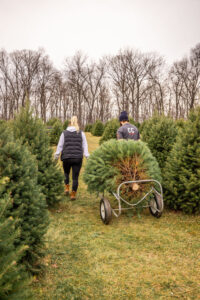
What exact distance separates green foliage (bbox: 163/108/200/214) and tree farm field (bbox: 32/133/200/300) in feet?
1.07

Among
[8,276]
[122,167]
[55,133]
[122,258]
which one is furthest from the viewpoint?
[55,133]

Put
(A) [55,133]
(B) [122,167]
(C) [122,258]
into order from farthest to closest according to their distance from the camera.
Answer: (A) [55,133], (B) [122,167], (C) [122,258]

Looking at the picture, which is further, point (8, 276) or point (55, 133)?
point (55, 133)

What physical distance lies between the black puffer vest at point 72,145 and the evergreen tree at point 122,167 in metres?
1.06

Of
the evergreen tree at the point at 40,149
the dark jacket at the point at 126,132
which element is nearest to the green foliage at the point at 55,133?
the dark jacket at the point at 126,132

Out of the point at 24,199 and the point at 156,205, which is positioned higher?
the point at 24,199

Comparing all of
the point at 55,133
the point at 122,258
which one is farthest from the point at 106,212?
the point at 55,133

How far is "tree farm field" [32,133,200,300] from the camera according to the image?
2820 mm

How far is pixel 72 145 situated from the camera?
20.2ft

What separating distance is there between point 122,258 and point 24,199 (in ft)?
6.12

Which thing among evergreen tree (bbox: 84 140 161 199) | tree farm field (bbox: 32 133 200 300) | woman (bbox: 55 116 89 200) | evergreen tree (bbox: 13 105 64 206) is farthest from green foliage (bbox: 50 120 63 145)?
evergreen tree (bbox: 84 140 161 199)

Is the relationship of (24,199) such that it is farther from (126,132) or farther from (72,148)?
(126,132)

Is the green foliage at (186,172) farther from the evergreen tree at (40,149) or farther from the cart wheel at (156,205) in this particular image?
the evergreen tree at (40,149)

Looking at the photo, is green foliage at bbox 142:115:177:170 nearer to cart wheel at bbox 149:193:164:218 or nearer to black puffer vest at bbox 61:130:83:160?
cart wheel at bbox 149:193:164:218
